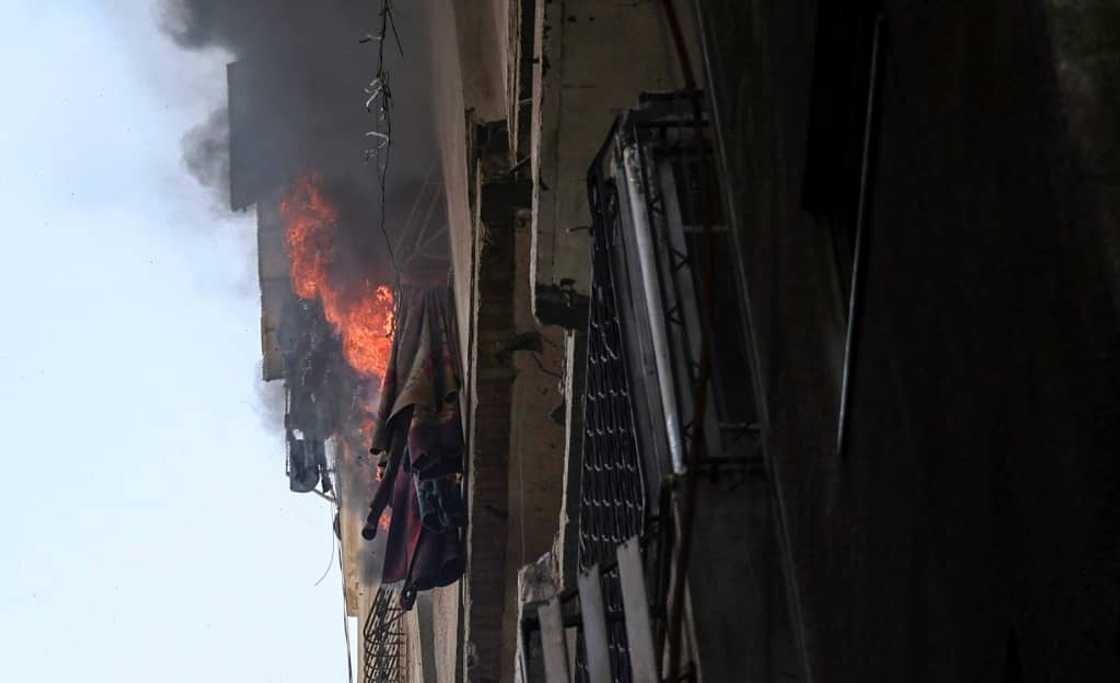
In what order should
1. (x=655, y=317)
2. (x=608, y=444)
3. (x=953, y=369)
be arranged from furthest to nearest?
(x=608, y=444) → (x=655, y=317) → (x=953, y=369)

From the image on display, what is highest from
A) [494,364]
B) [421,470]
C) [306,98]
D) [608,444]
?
[306,98]

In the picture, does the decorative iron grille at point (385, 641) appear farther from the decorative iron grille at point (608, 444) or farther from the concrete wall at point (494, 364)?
the decorative iron grille at point (608, 444)

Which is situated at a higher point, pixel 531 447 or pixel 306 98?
pixel 306 98

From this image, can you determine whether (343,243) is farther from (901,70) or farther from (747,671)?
(901,70)

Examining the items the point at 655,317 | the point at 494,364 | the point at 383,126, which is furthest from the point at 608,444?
the point at 383,126

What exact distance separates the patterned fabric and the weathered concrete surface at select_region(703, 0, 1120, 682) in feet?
27.2

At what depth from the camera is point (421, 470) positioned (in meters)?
12.4

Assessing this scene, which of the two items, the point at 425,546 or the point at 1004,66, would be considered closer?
the point at 1004,66

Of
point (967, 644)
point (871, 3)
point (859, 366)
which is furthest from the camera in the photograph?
point (859, 366)

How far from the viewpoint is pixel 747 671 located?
17.2 ft

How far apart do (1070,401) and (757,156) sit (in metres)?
2.14

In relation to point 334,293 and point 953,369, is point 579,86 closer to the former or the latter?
point 953,369

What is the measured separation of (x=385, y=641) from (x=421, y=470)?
27.0 ft

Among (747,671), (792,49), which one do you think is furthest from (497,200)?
(792,49)
